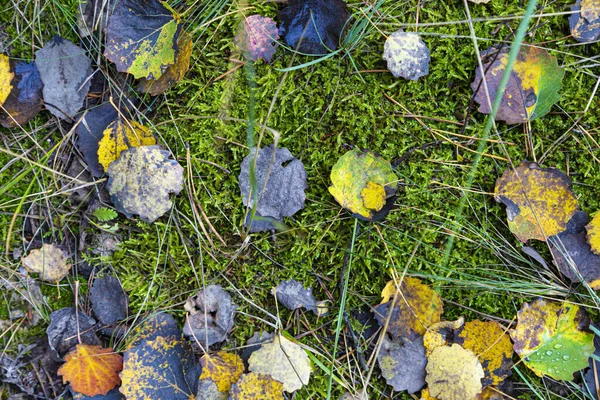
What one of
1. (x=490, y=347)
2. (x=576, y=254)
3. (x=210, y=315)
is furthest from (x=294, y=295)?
(x=576, y=254)

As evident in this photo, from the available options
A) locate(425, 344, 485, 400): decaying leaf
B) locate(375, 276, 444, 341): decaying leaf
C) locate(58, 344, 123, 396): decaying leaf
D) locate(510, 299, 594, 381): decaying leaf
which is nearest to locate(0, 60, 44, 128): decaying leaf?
locate(58, 344, 123, 396): decaying leaf

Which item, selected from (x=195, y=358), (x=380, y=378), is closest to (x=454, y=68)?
(x=380, y=378)

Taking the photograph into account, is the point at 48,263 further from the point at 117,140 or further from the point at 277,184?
the point at 277,184

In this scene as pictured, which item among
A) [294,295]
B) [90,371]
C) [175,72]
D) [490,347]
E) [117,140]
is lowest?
[90,371]

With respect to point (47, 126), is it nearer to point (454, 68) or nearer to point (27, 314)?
point (27, 314)

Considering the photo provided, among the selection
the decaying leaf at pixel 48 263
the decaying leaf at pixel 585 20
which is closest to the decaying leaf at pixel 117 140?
the decaying leaf at pixel 48 263

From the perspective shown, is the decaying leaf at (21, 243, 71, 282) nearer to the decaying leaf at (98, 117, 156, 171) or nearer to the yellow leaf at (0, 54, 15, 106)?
the decaying leaf at (98, 117, 156, 171)

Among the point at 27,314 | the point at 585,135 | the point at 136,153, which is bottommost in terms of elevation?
the point at 27,314
